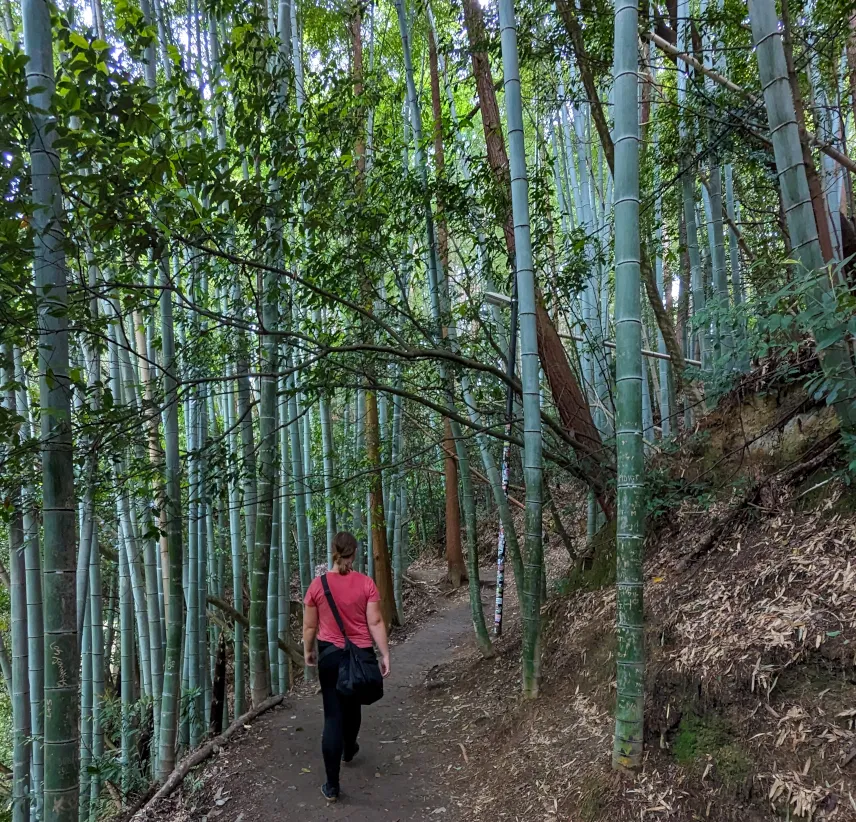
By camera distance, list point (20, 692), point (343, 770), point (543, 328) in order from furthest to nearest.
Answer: point (20, 692), point (543, 328), point (343, 770)

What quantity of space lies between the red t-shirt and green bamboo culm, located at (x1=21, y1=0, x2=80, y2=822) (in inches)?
49.2

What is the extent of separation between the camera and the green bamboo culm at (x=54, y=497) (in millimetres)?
1818

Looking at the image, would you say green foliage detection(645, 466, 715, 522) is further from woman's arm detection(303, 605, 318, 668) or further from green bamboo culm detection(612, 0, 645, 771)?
woman's arm detection(303, 605, 318, 668)

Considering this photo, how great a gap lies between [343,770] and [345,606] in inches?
40.5

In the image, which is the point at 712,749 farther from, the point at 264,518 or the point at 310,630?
the point at 264,518

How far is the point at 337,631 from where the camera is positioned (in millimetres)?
2969

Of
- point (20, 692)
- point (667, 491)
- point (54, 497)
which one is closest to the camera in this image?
point (54, 497)

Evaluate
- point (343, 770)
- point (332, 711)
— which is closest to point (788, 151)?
point (332, 711)

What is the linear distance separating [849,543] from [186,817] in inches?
132

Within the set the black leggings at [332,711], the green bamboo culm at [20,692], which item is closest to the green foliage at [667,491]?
the black leggings at [332,711]

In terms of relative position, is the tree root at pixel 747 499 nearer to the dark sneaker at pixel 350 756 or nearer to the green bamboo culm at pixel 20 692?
the dark sneaker at pixel 350 756

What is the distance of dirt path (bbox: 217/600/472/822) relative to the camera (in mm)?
2877

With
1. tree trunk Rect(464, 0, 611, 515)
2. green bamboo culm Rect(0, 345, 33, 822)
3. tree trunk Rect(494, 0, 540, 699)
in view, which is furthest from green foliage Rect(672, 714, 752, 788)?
green bamboo culm Rect(0, 345, 33, 822)

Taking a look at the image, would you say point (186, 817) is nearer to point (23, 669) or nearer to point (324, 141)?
point (23, 669)
